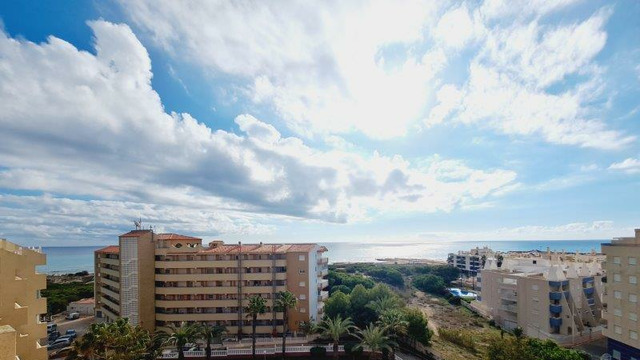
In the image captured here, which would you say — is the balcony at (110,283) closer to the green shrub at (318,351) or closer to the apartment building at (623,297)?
the green shrub at (318,351)

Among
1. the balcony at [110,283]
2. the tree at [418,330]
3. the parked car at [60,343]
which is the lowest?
the parked car at [60,343]

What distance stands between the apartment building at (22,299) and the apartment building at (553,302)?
74.0m

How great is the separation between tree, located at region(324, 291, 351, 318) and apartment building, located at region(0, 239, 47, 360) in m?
43.8

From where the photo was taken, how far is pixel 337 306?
62.3 metres

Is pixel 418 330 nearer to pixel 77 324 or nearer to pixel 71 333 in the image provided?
pixel 71 333

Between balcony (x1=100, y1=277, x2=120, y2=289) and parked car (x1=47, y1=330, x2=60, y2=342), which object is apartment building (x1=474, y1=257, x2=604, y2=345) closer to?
balcony (x1=100, y1=277, x2=120, y2=289)

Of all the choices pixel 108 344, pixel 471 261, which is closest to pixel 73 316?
pixel 108 344

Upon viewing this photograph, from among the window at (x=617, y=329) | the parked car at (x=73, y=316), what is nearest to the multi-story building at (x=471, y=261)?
the window at (x=617, y=329)

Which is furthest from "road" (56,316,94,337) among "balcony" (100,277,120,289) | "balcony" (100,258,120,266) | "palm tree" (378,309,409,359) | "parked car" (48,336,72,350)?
"palm tree" (378,309,409,359)

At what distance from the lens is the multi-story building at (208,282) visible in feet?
206

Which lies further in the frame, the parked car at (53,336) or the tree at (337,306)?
the parked car at (53,336)

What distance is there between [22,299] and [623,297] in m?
68.5

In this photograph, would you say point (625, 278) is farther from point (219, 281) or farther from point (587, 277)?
point (219, 281)

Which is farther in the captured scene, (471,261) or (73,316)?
(471,261)
